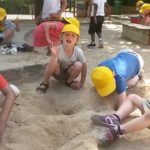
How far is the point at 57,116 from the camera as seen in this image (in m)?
3.77

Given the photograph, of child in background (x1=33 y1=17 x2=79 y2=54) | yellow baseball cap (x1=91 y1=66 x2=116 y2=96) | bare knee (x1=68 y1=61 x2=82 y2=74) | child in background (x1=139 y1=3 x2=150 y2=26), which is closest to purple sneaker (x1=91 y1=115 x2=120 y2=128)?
yellow baseball cap (x1=91 y1=66 x2=116 y2=96)

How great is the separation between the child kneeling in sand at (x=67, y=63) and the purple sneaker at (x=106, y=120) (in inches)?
48.3

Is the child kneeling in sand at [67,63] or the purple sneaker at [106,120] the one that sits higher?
the child kneeling in sand at [67,63]

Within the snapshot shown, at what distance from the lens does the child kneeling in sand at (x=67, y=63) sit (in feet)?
15.1

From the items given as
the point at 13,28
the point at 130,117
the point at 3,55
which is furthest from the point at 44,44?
the point at 130,117

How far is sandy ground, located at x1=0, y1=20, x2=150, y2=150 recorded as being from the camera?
127 inches

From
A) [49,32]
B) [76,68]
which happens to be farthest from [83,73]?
[49,32]

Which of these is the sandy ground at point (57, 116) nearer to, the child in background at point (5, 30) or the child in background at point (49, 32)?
the child in background at point (49, 32)

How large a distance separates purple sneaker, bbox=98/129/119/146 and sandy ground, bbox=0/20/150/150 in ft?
0.12

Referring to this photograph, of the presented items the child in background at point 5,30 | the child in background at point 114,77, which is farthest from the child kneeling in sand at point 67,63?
the child in background at point 5,30

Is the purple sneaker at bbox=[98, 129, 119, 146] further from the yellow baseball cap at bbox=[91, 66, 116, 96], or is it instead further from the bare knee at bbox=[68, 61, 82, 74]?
the bare knee at bbox=[68, 61, 82, 74]

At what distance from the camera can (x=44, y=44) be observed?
6.14m

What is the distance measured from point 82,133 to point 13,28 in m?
3.95

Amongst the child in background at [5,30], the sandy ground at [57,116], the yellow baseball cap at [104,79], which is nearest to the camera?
the sandy ground at [57,116]
